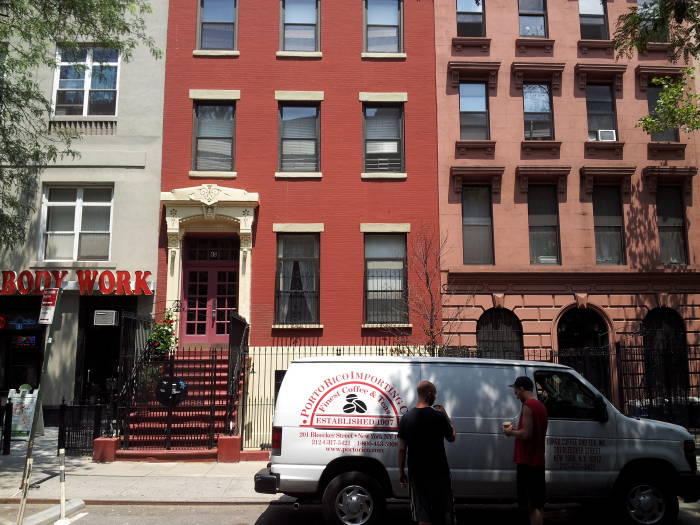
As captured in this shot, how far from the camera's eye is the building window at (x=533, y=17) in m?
17.9

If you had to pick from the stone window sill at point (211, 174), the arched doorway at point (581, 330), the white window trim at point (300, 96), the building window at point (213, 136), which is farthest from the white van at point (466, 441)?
the white window trim at point (300, 96)

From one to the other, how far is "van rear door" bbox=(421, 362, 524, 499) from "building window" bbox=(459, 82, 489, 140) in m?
10.9

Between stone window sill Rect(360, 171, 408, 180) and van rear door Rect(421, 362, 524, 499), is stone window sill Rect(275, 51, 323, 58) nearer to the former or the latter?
stone window sill Rect(360, 171, 408, 180)

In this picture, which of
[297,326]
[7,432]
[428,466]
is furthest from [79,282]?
[428,466]

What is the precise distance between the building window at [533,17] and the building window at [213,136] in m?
9.25

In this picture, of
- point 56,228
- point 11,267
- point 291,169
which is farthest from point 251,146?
point 11,267

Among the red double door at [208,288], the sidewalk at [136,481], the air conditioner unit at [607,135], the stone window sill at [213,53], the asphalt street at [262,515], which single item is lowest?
the asphalt street at [262,515]

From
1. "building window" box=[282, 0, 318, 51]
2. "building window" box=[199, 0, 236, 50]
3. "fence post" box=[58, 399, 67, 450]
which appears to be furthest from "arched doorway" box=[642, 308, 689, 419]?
"building window" box=[199, 0, 236, 50]

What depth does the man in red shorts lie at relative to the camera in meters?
6.58

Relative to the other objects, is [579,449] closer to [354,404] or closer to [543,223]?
[354,404]

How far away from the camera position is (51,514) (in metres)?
7.69

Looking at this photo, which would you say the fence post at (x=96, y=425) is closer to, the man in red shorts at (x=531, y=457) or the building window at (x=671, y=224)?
the man in red shorts at (x=531, y=457)

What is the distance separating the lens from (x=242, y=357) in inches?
571

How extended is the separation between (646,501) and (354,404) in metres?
3.96
